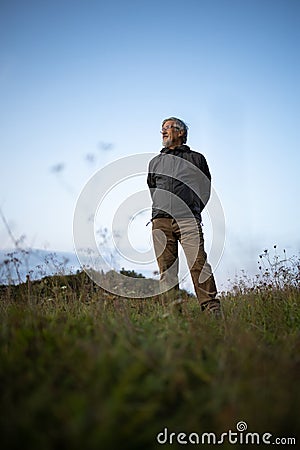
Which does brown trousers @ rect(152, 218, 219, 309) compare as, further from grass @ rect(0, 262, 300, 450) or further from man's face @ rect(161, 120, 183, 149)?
grass @ rect(0, 262, 300, 450)

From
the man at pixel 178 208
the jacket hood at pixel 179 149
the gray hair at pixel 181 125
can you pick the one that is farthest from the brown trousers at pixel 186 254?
the gray hair at pixel 181 125

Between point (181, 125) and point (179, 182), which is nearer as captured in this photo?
point (179, 182)

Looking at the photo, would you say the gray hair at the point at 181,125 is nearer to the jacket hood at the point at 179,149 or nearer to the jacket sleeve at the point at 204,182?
the jacket hood at the point at 179,149

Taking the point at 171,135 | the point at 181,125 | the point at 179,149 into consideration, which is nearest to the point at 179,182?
the point at 179,149

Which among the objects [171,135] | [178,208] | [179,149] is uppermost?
[171,135]

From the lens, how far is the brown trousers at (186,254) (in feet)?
15.2

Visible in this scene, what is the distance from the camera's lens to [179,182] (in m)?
4.98

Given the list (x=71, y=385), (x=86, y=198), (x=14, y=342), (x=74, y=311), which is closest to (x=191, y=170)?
(x=86, y=198)

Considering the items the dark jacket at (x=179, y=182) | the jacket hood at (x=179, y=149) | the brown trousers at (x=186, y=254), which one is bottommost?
the brown trousers at (x=186, y=254)

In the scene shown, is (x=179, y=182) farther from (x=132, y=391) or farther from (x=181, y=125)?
(x=132, y=391)

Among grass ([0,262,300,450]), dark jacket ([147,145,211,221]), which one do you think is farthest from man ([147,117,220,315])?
grass ([0,262,300,450])

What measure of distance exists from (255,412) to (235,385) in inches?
5.1

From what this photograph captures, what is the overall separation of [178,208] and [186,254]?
1.84ft

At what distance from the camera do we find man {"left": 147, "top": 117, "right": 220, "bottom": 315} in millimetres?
4730
